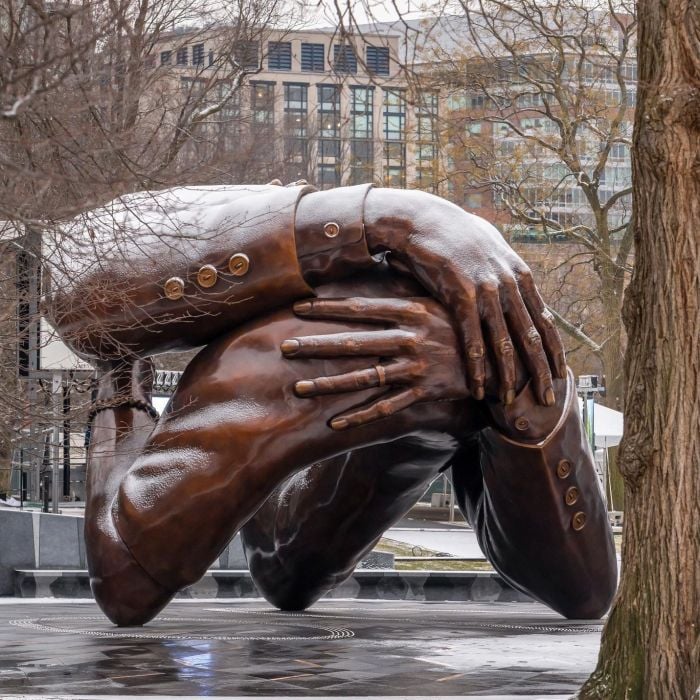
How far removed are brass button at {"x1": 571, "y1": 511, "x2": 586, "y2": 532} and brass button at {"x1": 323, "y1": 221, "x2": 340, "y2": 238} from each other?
1.98 m

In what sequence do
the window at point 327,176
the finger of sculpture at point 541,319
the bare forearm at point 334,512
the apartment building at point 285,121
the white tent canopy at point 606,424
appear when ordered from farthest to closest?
the window at point 327,176 → the white tent canopy at point 606,424 → the apartment building at point 285,121 → the bare forearm at point 334,512 → the finger of sculpture at point 541,319

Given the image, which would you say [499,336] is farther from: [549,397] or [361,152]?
[361,152]

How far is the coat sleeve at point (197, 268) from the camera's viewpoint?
6066 millimetres

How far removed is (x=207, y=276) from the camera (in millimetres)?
6109

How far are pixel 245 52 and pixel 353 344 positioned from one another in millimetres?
10000

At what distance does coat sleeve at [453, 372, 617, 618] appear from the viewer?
6.37 m

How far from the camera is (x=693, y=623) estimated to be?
4734 mm

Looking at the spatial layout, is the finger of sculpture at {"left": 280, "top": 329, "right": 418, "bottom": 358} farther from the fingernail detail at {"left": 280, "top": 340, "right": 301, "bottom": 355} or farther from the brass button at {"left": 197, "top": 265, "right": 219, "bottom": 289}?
the brass button at {"left": 197, "top": 265, "right": 219, "bottom": 289}

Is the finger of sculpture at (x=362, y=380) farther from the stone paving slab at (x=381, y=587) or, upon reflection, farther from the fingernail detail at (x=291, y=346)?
the stone paving slab at (x=381, y=587)

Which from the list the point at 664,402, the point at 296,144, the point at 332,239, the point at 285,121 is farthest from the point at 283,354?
the point at 285,121

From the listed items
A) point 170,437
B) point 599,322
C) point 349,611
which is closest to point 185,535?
point 170,437

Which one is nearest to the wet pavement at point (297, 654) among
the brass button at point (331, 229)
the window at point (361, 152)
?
the brass button at point (331, 229)

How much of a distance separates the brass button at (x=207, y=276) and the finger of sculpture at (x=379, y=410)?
85 cm

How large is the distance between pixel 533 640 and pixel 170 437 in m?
2.15
